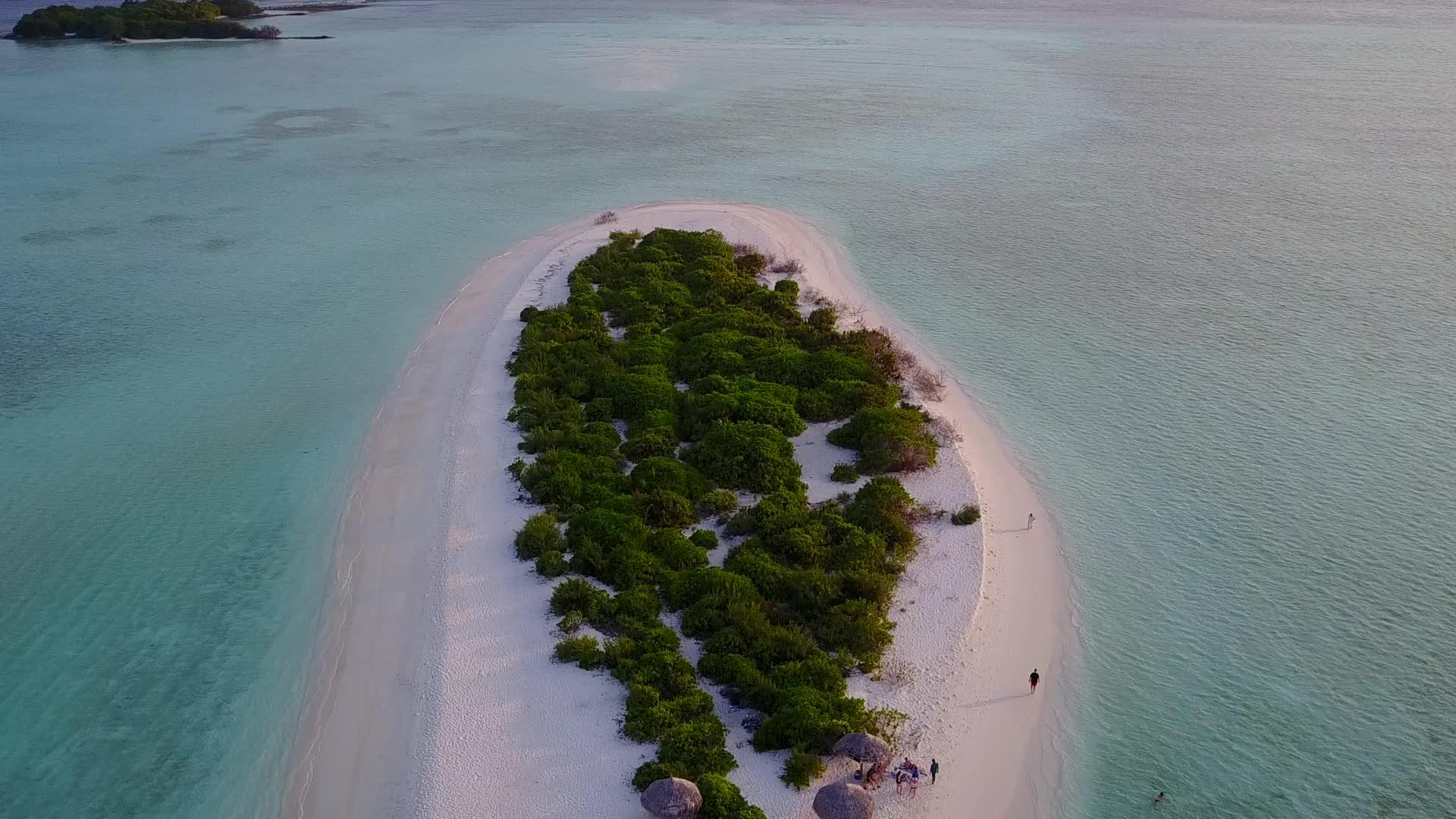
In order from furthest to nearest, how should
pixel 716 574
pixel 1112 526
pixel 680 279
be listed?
pixel 680 279 → pixel 1112 526 → pixel 716 574

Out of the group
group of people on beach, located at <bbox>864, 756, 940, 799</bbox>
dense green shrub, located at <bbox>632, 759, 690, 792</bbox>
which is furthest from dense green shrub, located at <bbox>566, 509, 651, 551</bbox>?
group of people on beach, located at <bbox>864, 756, 940, 799</bbox>

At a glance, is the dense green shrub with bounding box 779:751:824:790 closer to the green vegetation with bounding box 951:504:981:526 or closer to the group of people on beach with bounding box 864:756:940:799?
the group of people on beach with bounding box 864:756:940:799

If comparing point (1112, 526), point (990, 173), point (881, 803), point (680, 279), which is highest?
point (990, 173)

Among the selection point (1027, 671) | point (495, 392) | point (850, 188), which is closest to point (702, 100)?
point (850, 188)

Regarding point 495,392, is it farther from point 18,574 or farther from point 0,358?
point 0,358

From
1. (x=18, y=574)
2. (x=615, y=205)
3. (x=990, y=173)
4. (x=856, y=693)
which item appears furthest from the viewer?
(x=990, y=173)

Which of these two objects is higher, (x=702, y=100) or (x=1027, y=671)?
(x=702, y=100)

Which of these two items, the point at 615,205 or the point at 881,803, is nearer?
the point at 881,803
